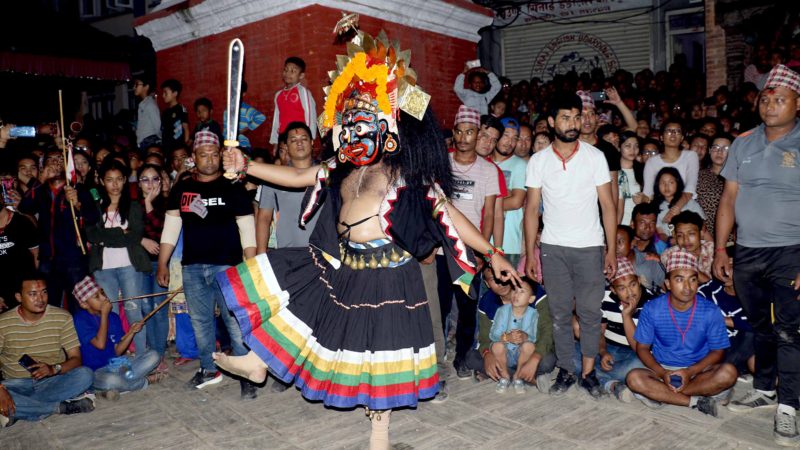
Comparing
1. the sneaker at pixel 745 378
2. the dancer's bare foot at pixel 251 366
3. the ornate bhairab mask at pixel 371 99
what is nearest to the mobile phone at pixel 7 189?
the dancer's bare foot at pixel 251 366

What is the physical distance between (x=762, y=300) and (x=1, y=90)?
66.8 feet

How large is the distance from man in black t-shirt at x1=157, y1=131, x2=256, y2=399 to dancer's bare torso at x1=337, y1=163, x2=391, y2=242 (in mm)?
1800

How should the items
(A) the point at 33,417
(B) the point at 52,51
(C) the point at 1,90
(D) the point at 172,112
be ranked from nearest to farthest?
(A) the point at 33,417 → (D) the point at 172,112 → (B) the point at 52,51 → (C) the point at 1,90

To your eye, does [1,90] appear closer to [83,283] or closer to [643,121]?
[83,283]

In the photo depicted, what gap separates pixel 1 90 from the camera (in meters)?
18.8

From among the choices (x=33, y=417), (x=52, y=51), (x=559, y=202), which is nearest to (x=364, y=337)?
(x=559, y=202)

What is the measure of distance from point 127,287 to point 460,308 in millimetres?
3125

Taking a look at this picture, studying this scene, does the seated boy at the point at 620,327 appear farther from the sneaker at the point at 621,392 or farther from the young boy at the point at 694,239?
the young boy at the point at 694,239

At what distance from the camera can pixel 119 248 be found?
6184 mm

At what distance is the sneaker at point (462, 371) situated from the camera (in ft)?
18.7

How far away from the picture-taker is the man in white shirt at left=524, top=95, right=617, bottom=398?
5121mm

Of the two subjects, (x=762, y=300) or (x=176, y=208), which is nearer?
(x=762, y=300)

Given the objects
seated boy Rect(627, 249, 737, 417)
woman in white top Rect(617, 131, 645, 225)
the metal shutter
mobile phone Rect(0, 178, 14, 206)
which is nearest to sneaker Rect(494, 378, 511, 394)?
seated boy Rect(627, 249, 737, 417)

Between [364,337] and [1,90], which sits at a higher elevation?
[1,90]
